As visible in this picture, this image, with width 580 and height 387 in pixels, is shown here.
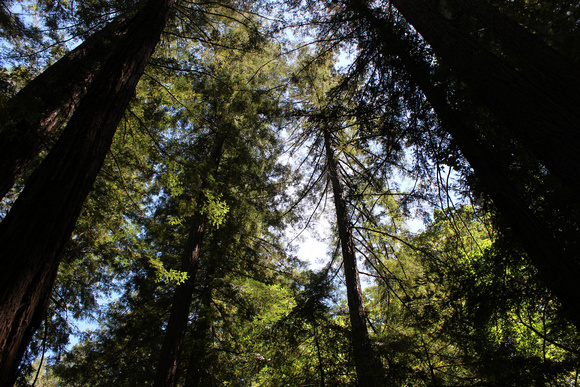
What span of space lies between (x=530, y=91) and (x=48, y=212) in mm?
4200

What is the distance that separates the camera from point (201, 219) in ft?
23.6

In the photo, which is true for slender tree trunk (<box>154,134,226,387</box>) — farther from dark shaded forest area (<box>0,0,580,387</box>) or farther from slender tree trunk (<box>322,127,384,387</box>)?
slender tree trunk (<box>322,127,384,387</box>)

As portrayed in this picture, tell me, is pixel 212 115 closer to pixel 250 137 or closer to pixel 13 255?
pixel 250 137

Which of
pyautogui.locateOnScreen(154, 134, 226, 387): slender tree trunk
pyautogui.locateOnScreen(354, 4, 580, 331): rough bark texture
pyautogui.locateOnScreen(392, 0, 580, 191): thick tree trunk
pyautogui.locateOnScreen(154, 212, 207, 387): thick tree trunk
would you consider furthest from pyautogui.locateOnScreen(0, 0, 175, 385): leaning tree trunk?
pyautogui.locateOnScreen(154, 212, 207, 387): thick tree trunk

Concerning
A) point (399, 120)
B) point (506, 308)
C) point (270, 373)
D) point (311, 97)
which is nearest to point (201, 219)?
point (270, 373)

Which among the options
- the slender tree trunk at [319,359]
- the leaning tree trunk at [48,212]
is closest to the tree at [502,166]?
the slender tree trunk at [319,359]

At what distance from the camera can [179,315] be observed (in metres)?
6.00

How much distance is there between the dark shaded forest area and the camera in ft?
7.88

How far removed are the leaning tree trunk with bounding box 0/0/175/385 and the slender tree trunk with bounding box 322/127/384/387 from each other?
320cm

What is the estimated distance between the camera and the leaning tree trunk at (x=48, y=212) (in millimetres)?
1564

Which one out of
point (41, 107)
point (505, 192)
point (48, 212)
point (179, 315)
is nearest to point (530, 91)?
point (505, 192)

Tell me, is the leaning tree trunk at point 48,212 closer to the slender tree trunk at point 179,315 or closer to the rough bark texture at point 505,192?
the slender tree trunk at point 179,315

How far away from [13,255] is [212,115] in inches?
275

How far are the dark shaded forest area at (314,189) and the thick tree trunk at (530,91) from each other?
0.06 feet
